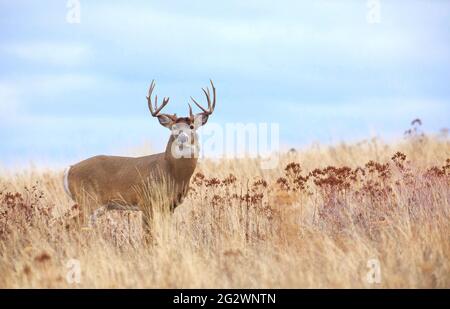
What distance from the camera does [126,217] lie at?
9.91 m

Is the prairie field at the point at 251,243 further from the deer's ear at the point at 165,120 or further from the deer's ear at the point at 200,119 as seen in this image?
the deer's ear at the point at 200,119

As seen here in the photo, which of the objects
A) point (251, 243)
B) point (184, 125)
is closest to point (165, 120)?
point (184, 125)

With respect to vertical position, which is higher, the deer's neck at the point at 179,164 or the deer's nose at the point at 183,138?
the deer's nose at the point at 183,138

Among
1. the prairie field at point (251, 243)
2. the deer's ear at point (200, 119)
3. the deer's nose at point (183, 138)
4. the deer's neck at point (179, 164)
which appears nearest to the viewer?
the prairie field at point (251, 243)

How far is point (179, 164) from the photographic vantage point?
8711 millimetres

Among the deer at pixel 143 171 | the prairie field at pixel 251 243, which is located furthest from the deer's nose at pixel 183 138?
the prairie field at pixel 251 243

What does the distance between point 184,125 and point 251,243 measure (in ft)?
5.33

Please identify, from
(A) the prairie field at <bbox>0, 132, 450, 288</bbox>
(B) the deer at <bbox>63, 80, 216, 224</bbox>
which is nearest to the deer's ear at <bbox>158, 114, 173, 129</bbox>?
(B) the deer at <bbox>63, 80, 216, 224</bbox>

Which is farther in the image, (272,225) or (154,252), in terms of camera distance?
(272,225)

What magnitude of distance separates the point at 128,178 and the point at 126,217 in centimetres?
114

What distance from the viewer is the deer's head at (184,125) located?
8461 millimetres

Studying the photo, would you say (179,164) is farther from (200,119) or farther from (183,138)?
(200,119)

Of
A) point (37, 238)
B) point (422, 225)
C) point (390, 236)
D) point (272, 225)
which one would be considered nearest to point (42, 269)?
point (37, 238)
